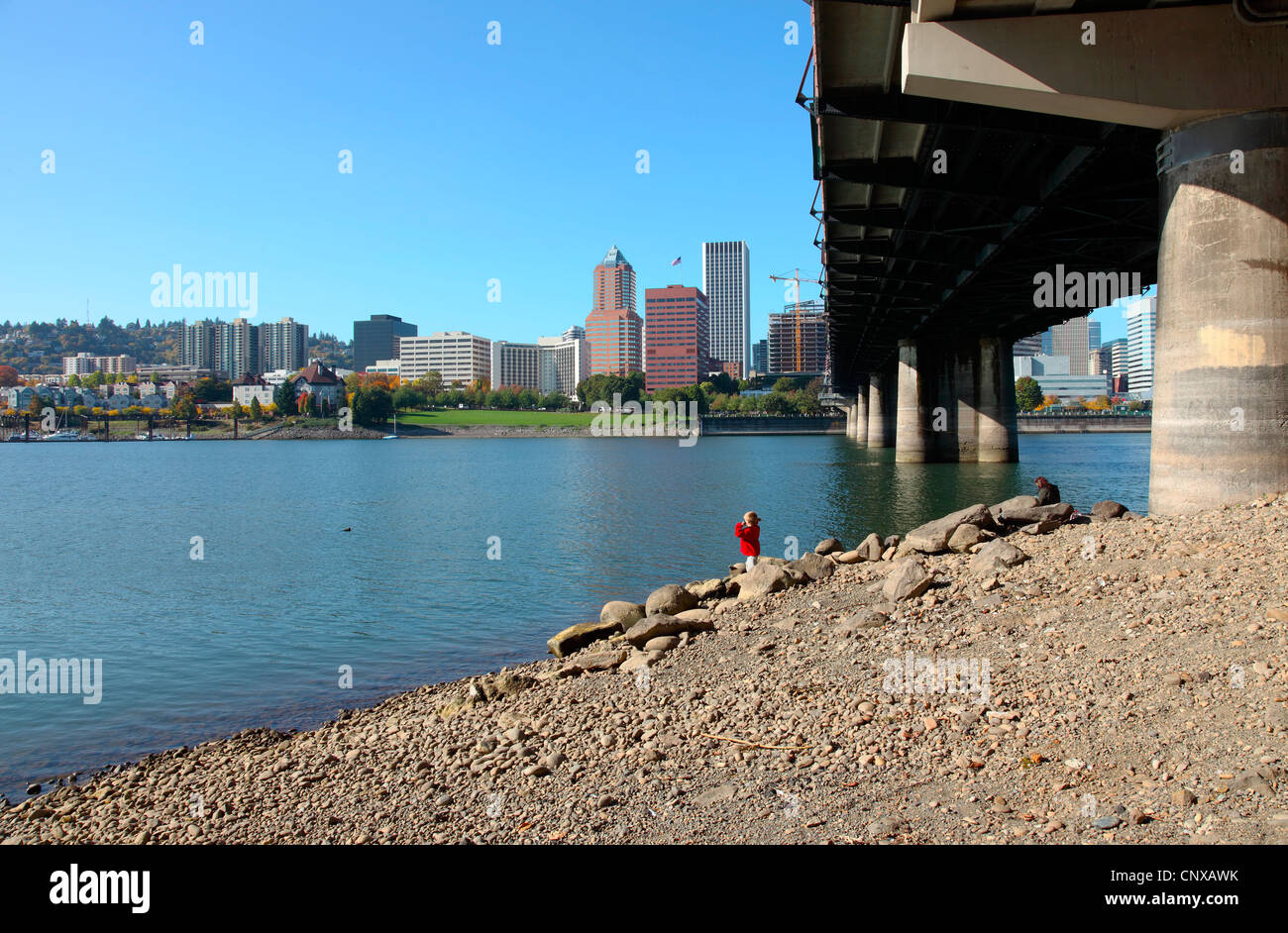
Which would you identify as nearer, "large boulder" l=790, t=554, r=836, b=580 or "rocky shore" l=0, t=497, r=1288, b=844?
"rocky shore" l=0, t=497, r=1288, b=844

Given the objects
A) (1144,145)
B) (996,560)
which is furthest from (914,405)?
(996,560)

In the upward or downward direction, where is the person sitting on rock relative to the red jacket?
upward

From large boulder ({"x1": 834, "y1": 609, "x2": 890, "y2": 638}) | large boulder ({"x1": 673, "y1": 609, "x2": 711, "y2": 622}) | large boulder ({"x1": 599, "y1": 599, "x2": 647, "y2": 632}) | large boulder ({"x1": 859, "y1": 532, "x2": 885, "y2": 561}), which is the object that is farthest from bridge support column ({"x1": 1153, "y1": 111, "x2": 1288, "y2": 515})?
large boulder ({"x1": 599, "y1": 599, "x2": 647, "y2": 632})

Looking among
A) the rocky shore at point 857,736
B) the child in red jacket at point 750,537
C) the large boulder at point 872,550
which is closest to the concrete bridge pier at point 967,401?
the large boulder at point 872,550

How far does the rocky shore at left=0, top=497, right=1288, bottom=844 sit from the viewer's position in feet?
24.5

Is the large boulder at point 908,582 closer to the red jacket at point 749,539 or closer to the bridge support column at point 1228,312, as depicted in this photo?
the red jacket at point 749,539

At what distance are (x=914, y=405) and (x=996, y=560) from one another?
6139 centimetres

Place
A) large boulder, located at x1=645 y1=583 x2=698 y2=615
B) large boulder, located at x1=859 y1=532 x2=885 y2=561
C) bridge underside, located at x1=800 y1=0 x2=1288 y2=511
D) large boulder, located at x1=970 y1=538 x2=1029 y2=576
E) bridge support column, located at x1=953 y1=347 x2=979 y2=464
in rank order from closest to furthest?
large boulder, located at x1=970 y1=538 x2=1029 y2=576, bridge underside, located at x1=800 y1=0 x2=1288 y2=511, large boulder, located at x1=645 y1=583 x2=698 y2=615, large boulder, located at x1=859 y1=532 x2=885 y2=561, bridge support column, located at x1=953 y1=347 x2=979 y2=464

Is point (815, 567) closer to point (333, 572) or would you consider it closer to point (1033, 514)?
point (1033, 514)

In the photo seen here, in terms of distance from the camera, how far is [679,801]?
322 inches

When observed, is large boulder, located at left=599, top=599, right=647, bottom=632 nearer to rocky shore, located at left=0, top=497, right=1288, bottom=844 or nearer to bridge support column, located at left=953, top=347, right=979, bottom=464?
rocky shore, located at left=0, top=497, right=1288, bottom=844

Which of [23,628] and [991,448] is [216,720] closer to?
[23,628]

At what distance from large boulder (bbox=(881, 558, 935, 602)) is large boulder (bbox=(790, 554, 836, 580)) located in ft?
9.12

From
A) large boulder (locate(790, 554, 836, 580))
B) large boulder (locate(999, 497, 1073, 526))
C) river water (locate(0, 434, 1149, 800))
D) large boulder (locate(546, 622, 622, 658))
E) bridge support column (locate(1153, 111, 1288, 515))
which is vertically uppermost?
bridge support column (locate(1153, 111, 1288, 515))
